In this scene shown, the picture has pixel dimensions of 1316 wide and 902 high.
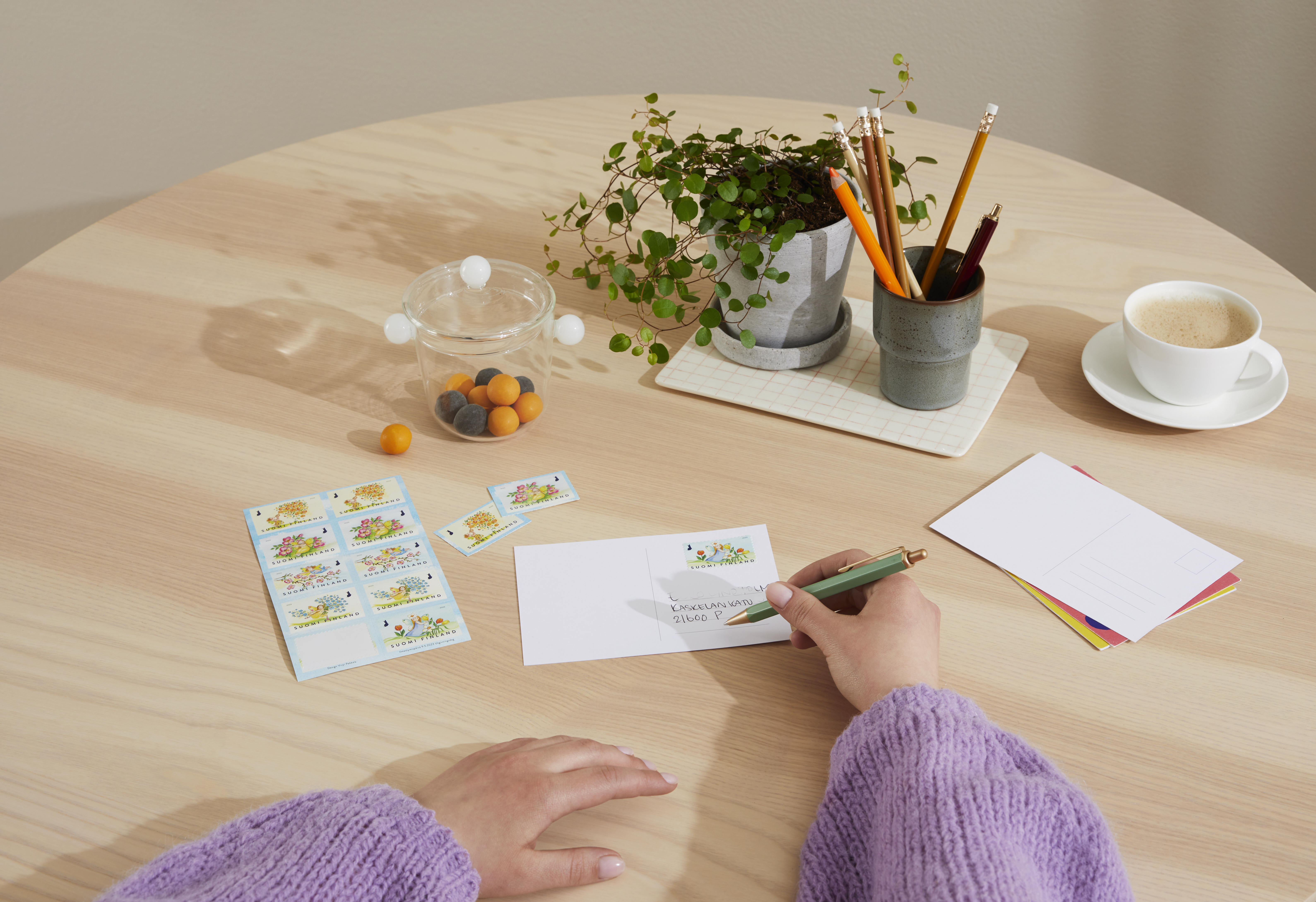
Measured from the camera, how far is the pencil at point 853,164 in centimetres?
97

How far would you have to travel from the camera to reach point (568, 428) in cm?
107

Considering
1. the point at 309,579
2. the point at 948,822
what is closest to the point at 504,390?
the point at 309,579

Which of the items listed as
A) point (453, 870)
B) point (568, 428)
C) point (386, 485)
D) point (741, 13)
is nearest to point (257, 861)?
point (453, 870)

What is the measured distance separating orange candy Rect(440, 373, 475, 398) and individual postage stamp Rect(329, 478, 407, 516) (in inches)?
4.5

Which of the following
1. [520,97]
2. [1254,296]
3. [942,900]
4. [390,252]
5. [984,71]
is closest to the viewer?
[942,900]

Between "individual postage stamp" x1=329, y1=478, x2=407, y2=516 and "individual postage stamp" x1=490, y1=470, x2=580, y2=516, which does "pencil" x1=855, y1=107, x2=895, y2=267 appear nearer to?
"individual postage stamp" x1=490, y1=470, x2=580, y2=516

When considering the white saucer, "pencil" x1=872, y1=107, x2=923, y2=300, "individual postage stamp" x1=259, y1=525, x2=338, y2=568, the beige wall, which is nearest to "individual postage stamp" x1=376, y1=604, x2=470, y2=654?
"individual postage stamp" x1=259, y1=525, x2=338, y2=568

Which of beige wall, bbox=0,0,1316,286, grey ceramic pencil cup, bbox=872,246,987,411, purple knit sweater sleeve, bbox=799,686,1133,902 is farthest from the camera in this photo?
beige wall, bbox=0,0,1316,286

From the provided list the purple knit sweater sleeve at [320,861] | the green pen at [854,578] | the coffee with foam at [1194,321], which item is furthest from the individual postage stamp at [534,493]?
the coffee with foam at [1194,321]

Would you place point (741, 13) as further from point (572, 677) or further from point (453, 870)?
point (453, 870)

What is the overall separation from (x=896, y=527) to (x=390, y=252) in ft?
2.44

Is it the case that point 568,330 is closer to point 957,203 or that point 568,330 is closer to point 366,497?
point 366,497

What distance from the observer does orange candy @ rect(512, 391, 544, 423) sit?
104cm

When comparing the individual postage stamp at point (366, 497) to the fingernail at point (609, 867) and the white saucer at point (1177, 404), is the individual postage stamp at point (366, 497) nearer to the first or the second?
the fingernail at point (609, 867)
